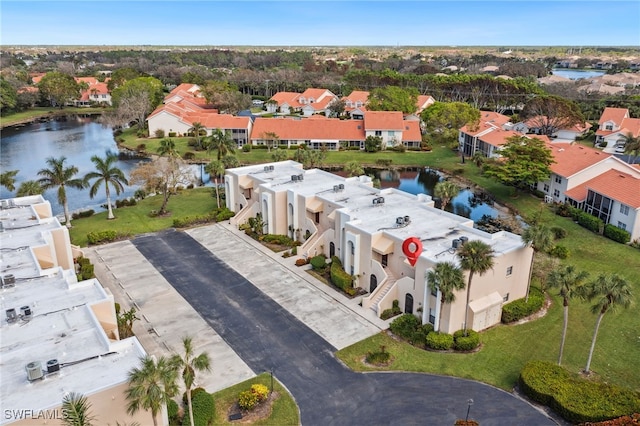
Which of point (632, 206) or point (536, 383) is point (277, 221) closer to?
point (536, 383)

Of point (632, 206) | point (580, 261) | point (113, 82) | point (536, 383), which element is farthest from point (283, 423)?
point (113, 82)

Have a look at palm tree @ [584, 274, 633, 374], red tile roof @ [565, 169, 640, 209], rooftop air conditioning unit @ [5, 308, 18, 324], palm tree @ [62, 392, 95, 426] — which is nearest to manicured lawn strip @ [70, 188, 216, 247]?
rooftop air conditioning unit @ [5, 308, 18, 324]

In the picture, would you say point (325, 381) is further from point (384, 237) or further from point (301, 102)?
point (301, 102)

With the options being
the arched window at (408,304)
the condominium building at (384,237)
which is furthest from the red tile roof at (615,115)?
the arched window at (408,304)

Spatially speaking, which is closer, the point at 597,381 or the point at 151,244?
the point at 597,381

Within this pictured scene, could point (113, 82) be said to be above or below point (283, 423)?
above

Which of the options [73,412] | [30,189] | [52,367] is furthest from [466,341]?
[30,189]

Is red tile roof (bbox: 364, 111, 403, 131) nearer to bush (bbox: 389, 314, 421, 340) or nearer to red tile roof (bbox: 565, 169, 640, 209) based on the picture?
red tile roof (bbox: 565, 169, 640, 209)
